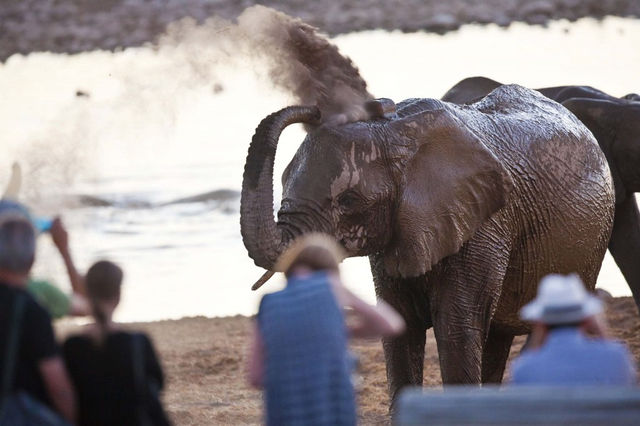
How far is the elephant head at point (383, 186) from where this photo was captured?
820 centimetres

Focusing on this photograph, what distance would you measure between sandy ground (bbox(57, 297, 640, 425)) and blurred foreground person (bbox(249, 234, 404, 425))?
4.06 metres

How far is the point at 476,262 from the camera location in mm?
8953

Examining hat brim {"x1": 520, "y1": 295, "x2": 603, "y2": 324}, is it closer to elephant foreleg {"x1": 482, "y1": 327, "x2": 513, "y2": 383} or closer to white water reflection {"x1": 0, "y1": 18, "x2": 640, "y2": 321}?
elephant foreleg {"x1": 482, "y1": 327, "x2": 513, "y2": 383}

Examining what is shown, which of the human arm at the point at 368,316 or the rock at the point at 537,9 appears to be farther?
the rock at the point at 537,9

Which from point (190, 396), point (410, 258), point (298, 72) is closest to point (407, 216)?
point (410, 258)

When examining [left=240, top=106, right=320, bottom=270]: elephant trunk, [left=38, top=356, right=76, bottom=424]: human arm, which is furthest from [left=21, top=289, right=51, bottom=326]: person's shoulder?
[left=240, top=106, right=320, bottom=270]: elephant trunk

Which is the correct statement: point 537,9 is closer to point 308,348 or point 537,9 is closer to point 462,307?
point 462,307

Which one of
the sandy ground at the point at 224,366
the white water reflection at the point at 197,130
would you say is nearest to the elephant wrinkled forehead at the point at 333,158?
the sandy ground at the point at 224,366

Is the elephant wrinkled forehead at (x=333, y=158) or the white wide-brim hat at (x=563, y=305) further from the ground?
the elephant wrinkled forehead at (x=333, y=158)

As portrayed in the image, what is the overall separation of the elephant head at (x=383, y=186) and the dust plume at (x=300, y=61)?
192 millimetres

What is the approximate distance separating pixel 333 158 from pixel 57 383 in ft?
10.5

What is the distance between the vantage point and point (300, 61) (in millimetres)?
9008

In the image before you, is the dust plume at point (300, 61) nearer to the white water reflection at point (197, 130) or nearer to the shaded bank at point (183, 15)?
the white water reflection at point (197, 130)

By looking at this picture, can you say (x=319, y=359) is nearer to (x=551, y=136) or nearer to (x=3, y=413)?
(x=3, y=413)
